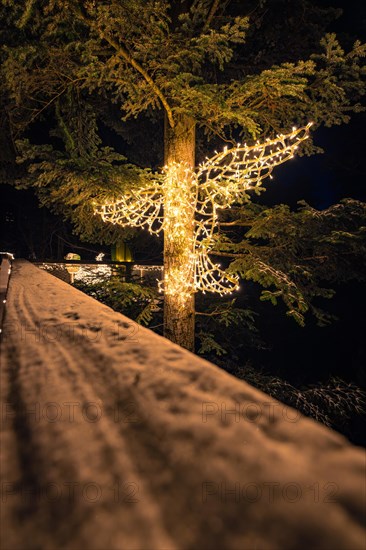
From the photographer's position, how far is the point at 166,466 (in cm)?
70

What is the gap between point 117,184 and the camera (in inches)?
187

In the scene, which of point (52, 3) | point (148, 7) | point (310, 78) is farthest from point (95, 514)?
point (310, 78)

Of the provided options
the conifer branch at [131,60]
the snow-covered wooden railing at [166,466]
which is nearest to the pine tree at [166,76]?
the conifer branch at [131,60]

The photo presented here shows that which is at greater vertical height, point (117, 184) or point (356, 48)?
point (356, 48)

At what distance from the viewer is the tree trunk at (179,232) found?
16.8ft

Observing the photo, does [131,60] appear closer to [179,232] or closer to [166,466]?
[179,232]

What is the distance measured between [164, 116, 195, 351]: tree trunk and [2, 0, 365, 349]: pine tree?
0.02 meters

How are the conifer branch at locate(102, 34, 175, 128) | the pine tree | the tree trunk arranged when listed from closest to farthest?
the pine tree < the conifer branch at locate(102, 34, 175, 128) < the tree trunk

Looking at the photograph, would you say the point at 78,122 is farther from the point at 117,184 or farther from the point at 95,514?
the point at 95,514

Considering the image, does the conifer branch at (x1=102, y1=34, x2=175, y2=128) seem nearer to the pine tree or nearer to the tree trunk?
the pine tree

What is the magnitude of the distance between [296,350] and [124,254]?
36.8 feet

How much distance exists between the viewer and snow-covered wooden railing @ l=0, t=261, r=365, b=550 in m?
0.54

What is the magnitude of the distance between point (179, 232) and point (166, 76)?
2234mm

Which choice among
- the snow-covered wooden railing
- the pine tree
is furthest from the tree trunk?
the snow-covered wooden railing
